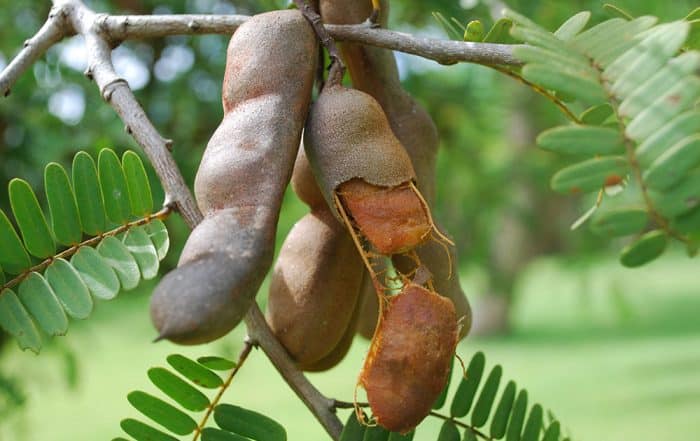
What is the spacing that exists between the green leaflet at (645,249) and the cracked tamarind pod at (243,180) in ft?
0.84

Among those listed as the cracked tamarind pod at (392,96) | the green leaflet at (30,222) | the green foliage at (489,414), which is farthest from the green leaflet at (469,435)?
the green leaflet at (30,222)

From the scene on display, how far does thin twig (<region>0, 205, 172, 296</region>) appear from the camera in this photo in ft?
2.79

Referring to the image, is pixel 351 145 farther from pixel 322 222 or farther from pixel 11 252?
pixel 11 252

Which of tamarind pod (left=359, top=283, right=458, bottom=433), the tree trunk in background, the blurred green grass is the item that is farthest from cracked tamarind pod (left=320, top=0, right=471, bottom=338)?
the tree trunk in background

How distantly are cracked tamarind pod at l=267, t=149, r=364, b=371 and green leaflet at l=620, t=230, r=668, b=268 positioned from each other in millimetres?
319

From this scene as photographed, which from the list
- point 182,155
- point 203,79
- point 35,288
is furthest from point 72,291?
point 203,79

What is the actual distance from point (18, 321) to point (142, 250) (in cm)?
13

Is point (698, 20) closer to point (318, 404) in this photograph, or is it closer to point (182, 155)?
point (318, 404)

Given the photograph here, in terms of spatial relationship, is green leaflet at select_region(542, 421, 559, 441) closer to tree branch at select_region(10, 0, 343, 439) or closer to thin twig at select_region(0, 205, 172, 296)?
tree branch at select_region(10, 0, 343, 439)

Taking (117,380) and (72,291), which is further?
(117,380)

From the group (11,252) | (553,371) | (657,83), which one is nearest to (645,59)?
(657,83)

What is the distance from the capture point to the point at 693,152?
0.61m

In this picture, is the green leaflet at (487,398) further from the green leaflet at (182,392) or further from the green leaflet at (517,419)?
the green leaflet at (182,392)

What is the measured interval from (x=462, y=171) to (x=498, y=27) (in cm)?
214
